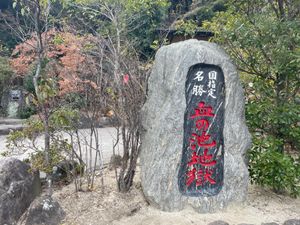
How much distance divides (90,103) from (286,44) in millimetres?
2348

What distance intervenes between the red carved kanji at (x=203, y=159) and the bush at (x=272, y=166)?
1.64 feet

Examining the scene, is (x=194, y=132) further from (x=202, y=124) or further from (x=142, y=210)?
(x=142, y=210)

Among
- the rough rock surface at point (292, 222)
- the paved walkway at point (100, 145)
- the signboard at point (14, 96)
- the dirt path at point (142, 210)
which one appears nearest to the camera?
the rough rock surface at point (292, 222)

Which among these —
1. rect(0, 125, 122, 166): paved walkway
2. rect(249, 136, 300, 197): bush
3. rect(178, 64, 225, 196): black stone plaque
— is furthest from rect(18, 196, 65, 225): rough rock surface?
rect(249, 136, 300, 197): bush

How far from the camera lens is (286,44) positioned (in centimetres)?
410

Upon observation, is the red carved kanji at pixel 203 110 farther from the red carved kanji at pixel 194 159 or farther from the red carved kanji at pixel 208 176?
the red carved kanji at pixel 208 176

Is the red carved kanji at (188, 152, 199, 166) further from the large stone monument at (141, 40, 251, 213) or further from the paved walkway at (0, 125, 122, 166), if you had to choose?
the paved walkway at (0, 125, 122, 166)

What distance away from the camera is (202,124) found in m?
3.91

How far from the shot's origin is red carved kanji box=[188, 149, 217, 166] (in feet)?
12.8

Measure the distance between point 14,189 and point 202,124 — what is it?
208cm

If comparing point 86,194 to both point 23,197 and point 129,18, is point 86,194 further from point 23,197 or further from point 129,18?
point 129,18

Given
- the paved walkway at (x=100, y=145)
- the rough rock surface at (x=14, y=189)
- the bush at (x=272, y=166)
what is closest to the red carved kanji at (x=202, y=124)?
the bush at (x=272, y=166)

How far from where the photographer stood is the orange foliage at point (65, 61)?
487 cm

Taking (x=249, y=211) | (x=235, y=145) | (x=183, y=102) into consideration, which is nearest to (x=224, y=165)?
(x=235, y=145)
